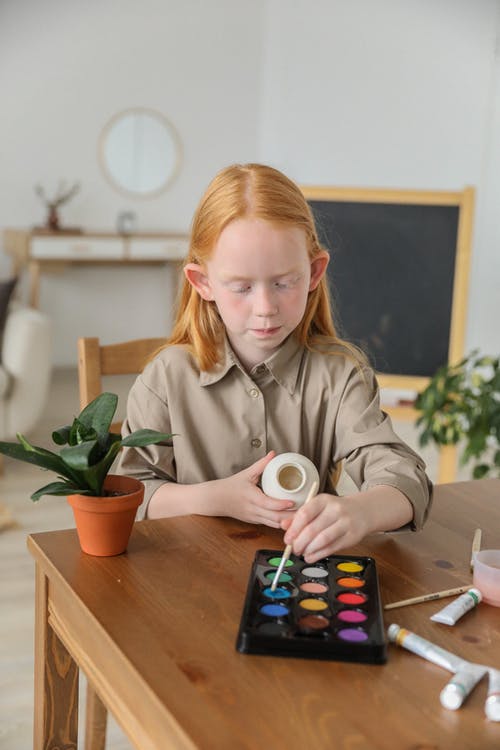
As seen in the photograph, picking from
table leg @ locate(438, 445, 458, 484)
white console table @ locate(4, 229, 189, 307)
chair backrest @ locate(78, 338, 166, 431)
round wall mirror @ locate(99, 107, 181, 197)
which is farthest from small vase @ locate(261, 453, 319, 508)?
round wall mirror @ locate(99, 107, 181, 197)

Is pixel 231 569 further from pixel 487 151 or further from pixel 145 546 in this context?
pixel 487 151

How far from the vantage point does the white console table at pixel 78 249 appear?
5.13 metres

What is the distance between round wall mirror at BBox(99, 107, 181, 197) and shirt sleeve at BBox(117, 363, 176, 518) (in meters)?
4.46

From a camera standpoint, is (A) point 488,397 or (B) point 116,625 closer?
(B) point 116,625

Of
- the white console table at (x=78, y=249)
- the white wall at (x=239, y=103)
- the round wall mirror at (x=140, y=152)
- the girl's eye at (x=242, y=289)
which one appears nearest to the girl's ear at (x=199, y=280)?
the girl's eye at (x=242, y=289)

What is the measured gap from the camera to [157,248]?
5512 millimetres

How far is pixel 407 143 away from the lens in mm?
4863

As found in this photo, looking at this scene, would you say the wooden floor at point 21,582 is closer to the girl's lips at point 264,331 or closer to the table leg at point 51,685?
the table leg at point 51,685

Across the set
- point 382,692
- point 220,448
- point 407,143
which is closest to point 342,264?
point 407,143

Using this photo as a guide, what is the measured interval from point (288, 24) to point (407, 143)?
1223 millimetres

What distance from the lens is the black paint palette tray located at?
0.85 meters

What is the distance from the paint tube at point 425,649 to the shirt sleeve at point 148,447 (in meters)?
0.53

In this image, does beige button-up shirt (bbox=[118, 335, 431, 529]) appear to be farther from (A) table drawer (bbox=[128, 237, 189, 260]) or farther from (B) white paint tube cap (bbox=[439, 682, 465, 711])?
(A) table drawer (bbox=[128, 237, 189, 260])

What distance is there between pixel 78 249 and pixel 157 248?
1.71ft
